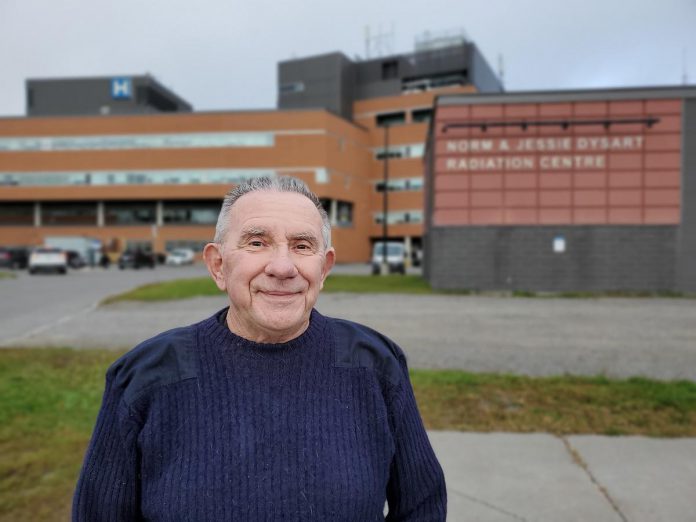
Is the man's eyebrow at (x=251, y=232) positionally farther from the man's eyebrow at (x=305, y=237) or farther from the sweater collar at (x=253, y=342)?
the sweater collar at (x=253, y=342)

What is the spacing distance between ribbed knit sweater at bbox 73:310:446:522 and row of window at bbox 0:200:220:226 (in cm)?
5628

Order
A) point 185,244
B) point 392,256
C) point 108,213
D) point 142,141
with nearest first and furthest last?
point 392,256, point 142,141, point 185,244, point 108,213

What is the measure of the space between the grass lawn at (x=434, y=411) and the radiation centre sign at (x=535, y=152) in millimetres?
13577

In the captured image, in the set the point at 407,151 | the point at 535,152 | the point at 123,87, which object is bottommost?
the point at 535,152

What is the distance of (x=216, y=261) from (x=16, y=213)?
6636cm

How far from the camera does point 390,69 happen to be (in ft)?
208

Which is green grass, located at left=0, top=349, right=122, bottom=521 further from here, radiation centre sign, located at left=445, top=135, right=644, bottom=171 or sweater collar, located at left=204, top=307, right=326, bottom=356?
radiation centre sign, located at left=445, top=135, right=644, bottom=171

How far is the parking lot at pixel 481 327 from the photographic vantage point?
7424mm

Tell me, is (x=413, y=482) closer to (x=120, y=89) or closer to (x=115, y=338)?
(x=115, y=338)

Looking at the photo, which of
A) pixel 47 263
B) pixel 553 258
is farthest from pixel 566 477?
pixel 47 263

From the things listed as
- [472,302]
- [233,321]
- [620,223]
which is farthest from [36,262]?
[233,321]

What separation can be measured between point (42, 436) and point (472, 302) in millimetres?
12425

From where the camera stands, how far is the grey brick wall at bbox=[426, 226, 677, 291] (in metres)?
18.0

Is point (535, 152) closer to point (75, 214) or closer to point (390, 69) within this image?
point (390, 69)
